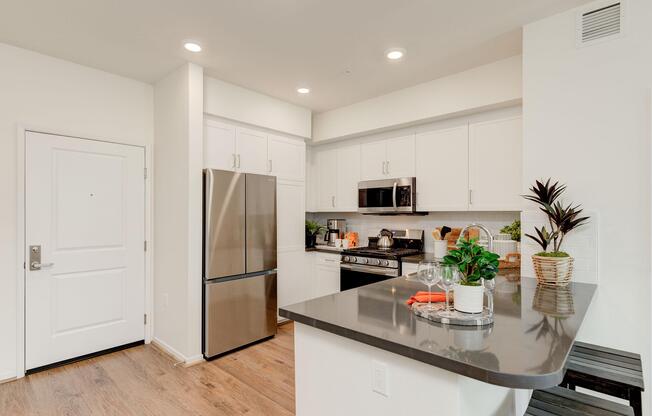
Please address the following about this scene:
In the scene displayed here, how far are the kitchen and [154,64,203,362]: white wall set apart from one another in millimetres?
23

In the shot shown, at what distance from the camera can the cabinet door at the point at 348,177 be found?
4.35 meters

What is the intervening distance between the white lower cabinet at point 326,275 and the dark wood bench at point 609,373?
2.65 m

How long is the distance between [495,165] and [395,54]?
1371mm

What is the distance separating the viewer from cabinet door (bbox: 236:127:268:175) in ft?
12.0

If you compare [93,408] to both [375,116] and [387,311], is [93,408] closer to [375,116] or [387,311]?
[387,311]

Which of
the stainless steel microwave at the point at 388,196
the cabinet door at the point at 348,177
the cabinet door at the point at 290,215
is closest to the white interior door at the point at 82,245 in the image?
the cabinet door at the point at 290,215

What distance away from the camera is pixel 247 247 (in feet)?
11.4

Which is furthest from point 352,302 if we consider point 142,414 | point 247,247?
point 247,247

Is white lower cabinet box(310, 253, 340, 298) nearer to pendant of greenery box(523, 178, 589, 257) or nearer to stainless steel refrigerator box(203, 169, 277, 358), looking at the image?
stainless steel refrigerator box(203, 169, 277, 358)

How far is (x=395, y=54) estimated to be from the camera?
9.53 ft

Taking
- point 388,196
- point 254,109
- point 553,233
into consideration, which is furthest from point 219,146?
point 553,233

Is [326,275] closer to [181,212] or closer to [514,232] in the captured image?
[181,212]

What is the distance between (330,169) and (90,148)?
268cm

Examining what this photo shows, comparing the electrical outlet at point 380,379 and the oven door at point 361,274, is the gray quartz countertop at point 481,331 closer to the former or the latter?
the electrical outlet at point 380,379
